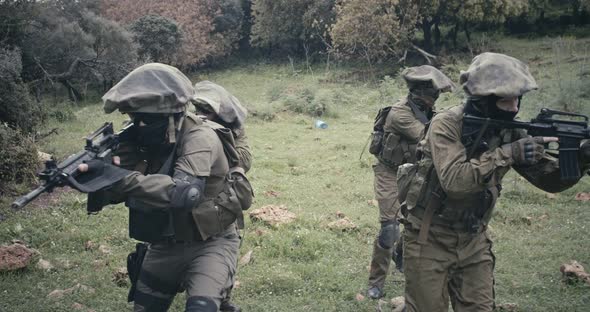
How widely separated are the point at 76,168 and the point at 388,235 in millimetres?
3179

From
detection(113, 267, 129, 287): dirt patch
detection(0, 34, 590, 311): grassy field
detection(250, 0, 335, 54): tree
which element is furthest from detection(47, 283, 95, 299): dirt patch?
detection(250, 0, 335, 54): tree

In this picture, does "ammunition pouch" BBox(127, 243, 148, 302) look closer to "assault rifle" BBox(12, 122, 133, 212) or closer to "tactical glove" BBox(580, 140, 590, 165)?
"assault rifle" BBox(12, 122, 133, 212)

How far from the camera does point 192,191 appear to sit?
10.3 feet

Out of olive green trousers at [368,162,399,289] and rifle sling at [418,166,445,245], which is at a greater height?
rifle sling at [418,166,445,245]

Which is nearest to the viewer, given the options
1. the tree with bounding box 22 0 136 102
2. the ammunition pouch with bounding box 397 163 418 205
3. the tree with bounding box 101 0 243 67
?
the ammunition pouch with bounding box 397 163 418 205

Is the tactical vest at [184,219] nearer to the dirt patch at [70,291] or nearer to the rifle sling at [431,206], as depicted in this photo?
the rifle sling at [431,206]

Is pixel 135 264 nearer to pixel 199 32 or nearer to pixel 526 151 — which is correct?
pixel 526 151

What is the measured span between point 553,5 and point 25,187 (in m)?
28.2

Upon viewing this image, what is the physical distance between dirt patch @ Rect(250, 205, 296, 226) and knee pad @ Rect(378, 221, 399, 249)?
2.13 meters

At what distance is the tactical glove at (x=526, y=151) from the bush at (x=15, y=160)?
7.51 metres

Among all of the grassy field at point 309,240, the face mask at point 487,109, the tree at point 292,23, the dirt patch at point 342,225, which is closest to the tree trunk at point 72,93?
the grassy field at point 309,240

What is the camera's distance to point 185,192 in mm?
3119

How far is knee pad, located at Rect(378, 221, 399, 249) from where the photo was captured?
5.24m

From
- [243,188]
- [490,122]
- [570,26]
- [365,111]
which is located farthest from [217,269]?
[570,26]
